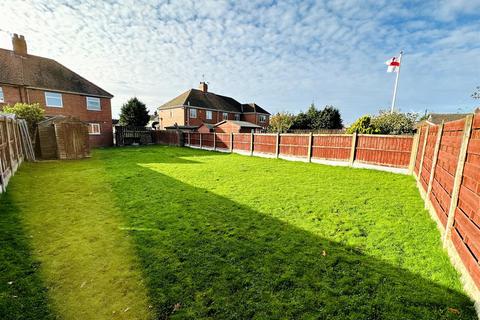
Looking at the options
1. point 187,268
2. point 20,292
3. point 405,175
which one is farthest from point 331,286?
point 405,175

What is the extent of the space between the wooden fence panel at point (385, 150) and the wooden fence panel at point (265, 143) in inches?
212

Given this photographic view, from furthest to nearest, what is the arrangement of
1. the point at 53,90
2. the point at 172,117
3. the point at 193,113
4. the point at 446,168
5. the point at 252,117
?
the point at 252,117
the point at 172,117
the point at 193,113
the point at 53,90
the point at 446,168

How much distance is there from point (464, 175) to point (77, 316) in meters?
5.24

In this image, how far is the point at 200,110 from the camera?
3375 centimetres

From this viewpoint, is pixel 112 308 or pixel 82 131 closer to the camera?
pixel 112 308

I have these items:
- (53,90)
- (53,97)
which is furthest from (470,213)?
(53,97)

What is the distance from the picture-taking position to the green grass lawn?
243 centimetres

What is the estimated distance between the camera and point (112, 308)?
93.6 inches

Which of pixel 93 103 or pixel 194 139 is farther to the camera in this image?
pixel 194 139

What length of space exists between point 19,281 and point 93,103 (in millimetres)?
23241

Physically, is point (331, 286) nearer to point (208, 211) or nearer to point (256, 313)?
point (256, 313)

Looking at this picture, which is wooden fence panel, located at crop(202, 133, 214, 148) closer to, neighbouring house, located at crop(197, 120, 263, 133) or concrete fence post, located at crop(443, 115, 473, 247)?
neighbouring house, located at crop(197, 120, 263, 133)

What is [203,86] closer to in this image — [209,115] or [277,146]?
[209,115]

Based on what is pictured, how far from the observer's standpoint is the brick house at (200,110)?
1262 inches
